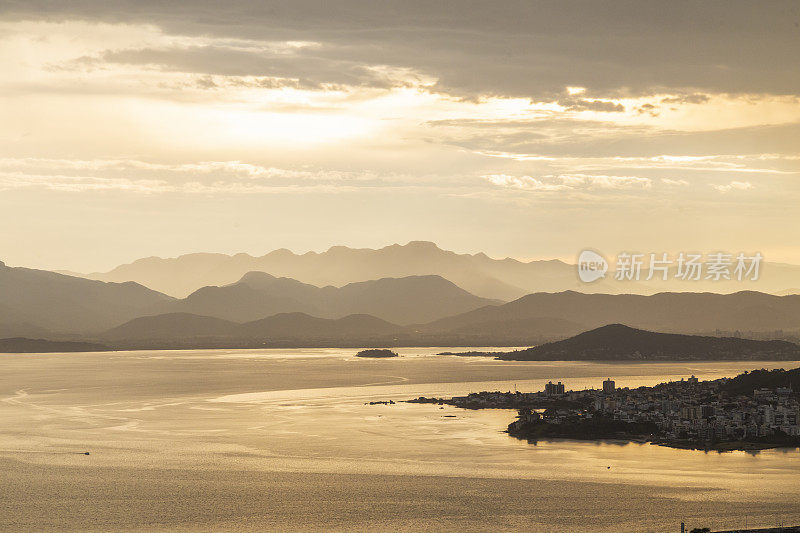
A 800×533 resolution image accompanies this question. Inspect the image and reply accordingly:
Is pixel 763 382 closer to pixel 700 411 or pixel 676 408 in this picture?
pixel 676 408

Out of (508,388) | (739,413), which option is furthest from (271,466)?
(508,388)

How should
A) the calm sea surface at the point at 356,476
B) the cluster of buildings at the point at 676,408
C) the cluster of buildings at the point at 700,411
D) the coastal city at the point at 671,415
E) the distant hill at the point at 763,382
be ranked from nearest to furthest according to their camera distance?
1. the calm sea surface at the point at 356,476
2. the coastal city at the point at 671,415
3. the cluster of buildings at the point at 700,411
4. the cluster of buildings at the point at 676,408
5. the distant hill at the point at 763,382

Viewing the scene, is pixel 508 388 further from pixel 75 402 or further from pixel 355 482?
pixel 355 482

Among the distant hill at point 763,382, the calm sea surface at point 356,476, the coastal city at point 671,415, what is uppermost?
the distant hill at point 763,382

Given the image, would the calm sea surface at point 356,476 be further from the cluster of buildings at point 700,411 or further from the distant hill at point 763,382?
the distant hill at point 763,382

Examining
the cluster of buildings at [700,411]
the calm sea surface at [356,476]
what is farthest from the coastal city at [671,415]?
the calm sea surface at [356,476]

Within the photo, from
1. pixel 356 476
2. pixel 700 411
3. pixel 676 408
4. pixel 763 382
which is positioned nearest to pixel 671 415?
pixel 700 411

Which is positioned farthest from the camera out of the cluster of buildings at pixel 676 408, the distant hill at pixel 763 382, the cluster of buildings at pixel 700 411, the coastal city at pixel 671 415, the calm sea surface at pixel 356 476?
the distant hill at pixel 763 382
